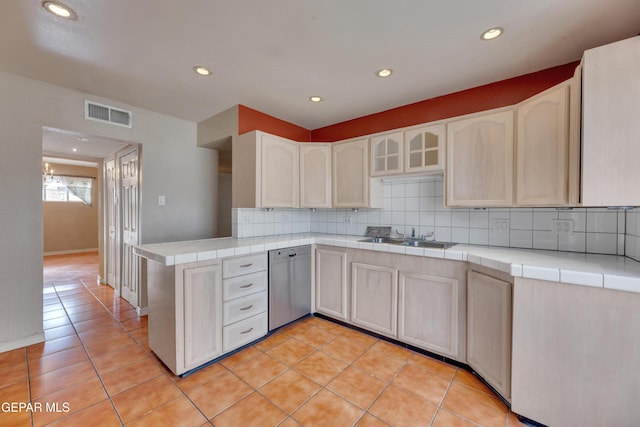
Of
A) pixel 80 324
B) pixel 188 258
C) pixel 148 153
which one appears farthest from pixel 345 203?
pixel 80 324

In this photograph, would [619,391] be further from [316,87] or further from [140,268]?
[140,268]

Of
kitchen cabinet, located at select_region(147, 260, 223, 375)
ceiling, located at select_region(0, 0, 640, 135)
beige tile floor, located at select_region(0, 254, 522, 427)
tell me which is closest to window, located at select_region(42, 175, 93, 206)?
beige tile floor, located at select_region(0, 254, 522, 427)

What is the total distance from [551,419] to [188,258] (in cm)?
238

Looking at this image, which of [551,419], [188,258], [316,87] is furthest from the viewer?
[316,87]

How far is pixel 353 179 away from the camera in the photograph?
285cm

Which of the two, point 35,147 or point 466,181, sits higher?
point 35,147

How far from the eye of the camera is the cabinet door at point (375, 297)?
7.45 feet

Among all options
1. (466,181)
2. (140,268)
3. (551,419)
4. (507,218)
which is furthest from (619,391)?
(140,268)

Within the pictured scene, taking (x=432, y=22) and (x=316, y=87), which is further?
(x=316, y=87)

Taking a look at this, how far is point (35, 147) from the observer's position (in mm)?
2246

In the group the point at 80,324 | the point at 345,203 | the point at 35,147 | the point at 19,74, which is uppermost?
the point at 19,74

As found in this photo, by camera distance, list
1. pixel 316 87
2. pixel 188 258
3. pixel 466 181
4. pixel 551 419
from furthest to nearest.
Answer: pixel 316 87, pixel 466 181, pixel 188 258, pixel 551 419

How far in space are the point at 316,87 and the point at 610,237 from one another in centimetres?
256

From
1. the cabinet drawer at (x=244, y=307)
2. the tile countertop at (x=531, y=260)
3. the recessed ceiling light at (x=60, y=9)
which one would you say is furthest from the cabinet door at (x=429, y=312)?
the recessed ceiling light at (x=60, y=9)
